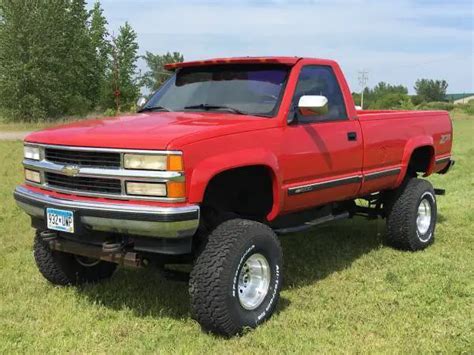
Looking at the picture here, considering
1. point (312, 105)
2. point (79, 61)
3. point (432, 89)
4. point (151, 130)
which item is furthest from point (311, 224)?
point (432, 89)

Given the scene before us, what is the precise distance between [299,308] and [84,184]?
197cm

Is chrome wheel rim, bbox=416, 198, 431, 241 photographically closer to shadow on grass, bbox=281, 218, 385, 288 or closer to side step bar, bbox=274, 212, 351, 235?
shadow on grass, bbox=281, 218, 385, 288

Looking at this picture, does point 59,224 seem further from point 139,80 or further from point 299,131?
point 139,80

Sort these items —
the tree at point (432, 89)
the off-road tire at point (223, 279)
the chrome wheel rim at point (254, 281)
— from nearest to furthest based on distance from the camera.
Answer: the off-road tire at point (223, 279)
the chrome wheel rim at point (254, 281)
the tree at point (432, 89)

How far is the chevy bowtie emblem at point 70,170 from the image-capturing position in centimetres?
417

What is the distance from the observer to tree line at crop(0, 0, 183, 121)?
41094 mm

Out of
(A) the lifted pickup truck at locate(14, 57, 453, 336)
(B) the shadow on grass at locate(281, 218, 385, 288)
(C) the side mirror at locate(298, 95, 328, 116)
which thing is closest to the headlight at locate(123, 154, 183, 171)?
(A) the lifted pickup truck at locate(14, 57, 453, 336)

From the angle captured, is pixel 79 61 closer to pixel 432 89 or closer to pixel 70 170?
pixel 70 170

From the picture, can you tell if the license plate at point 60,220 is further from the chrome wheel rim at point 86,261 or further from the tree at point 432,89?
the tree at point 432,89

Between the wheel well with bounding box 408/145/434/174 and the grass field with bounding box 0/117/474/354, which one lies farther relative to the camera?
the wheel well with bounding box 408/145/434/174

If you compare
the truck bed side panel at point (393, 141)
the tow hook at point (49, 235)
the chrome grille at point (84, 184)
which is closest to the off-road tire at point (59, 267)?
the tow hook at point (49, 235)

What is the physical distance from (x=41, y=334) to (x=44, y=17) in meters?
41.7

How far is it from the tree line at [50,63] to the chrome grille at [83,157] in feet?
99.4

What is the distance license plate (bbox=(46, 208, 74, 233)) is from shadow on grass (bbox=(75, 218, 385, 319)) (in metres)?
0.93
